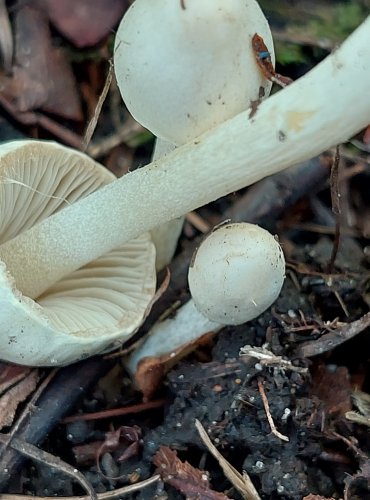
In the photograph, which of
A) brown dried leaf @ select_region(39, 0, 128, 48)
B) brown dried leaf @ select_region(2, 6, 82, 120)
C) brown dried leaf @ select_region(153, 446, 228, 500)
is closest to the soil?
brown dried leaf @ select_region(153, 446, 228, 500)

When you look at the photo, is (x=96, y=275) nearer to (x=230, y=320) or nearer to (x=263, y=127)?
(x=230, y=320)

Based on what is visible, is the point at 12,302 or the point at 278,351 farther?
the point at 278,351

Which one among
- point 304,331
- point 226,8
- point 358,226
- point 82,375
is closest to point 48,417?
point 82,375

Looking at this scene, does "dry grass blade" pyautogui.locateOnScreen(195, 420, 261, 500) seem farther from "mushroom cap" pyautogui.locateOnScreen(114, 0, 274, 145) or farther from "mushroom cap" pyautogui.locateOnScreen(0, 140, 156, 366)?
"mushroom cap" pyautogui.locateOnScreen(114, 0, 274, 145)

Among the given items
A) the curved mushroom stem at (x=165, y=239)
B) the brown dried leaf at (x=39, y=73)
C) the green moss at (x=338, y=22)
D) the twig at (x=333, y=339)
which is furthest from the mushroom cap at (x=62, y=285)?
the green moss at (x=338, y=22)

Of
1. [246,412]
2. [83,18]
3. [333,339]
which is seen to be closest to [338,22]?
[83,18]

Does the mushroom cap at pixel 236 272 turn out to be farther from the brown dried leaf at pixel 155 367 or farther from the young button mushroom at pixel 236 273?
the brown dried leaf at pixel 155 367
